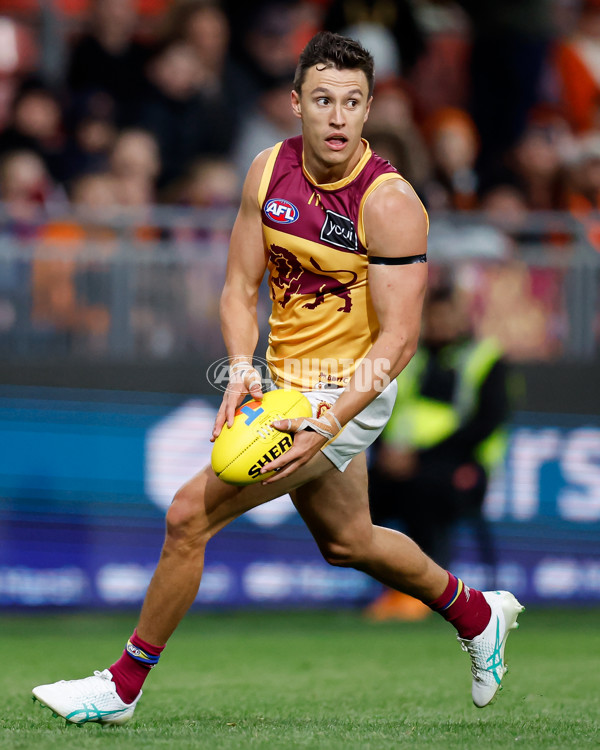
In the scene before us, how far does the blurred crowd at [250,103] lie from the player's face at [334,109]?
12.6 ft

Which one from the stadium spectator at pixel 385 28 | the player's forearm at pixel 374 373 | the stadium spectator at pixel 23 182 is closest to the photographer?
the player's forearm at pixel 374 373

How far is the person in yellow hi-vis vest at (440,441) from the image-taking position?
9.56 m

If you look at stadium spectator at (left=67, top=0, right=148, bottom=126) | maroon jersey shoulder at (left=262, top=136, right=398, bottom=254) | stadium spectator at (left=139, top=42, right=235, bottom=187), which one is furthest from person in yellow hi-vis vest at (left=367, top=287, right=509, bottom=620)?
maroon jersey shoulder at (left=262, top=136, right=398, bottom=254)

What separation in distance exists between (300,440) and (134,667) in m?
1.15

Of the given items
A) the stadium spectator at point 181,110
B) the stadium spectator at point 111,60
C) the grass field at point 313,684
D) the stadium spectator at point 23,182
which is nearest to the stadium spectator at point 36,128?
the stadium spectator at point 23,182

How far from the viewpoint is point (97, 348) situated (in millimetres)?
9203

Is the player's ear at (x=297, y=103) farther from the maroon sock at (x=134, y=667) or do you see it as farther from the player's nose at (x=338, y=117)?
the maroon sock at (x=134, y=667)

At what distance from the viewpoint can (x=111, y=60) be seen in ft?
35.8

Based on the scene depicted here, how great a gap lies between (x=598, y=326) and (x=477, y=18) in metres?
4.86

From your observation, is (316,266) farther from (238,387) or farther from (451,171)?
(451,171)

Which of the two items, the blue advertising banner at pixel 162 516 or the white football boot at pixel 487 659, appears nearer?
the white football boot at pixel 487 659

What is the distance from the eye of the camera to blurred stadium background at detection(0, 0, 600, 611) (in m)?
9.16

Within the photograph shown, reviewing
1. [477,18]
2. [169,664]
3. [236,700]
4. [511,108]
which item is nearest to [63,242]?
[169,664]

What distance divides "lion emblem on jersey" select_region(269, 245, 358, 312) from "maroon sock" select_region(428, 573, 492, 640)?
52.6 inches
